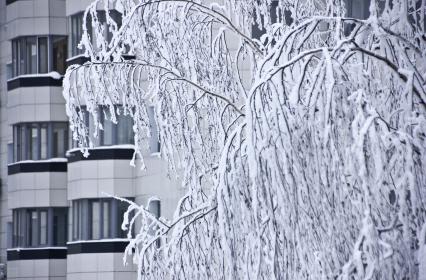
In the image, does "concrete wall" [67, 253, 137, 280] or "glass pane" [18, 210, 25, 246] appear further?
"glass pane" [18, 210, 25, 246]

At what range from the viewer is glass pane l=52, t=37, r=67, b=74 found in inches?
1655

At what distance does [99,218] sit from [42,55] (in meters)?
6.88

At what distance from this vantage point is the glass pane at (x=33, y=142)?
42406mm

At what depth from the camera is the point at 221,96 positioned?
649 inches

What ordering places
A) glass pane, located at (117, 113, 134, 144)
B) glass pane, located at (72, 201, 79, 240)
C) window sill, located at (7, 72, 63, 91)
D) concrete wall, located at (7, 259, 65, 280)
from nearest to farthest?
glass pane, located at (117, 113, 134, 144) < glass pane, located at (72, 201, 79, 240) < concrete wall, located at (7, 259, 65, 280) < window sill, located at (7, 72, 63, 91)

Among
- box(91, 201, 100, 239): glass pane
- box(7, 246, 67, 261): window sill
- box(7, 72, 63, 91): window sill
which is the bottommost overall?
box(7, 246, 67, 261): window sill

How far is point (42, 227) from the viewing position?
4209 centimetres

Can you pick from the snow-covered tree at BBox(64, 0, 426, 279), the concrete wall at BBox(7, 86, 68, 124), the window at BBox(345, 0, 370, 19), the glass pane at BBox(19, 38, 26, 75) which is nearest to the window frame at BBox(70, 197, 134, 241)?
the concrete wall at BBox(7, 86, 68, 124)

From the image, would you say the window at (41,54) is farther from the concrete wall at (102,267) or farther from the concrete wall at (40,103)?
the concrete wall at (102,267)

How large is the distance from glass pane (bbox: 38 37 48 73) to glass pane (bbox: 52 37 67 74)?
10.7 inches

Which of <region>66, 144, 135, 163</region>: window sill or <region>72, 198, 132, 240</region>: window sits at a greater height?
<region>66, 144, 135, 163</region>: window sill

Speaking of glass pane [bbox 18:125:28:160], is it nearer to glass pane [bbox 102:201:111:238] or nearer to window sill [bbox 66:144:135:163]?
glass pane [bbox 102:201:111:238]

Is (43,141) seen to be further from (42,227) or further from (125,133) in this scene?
(125,133)

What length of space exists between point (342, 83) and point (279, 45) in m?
1.05
